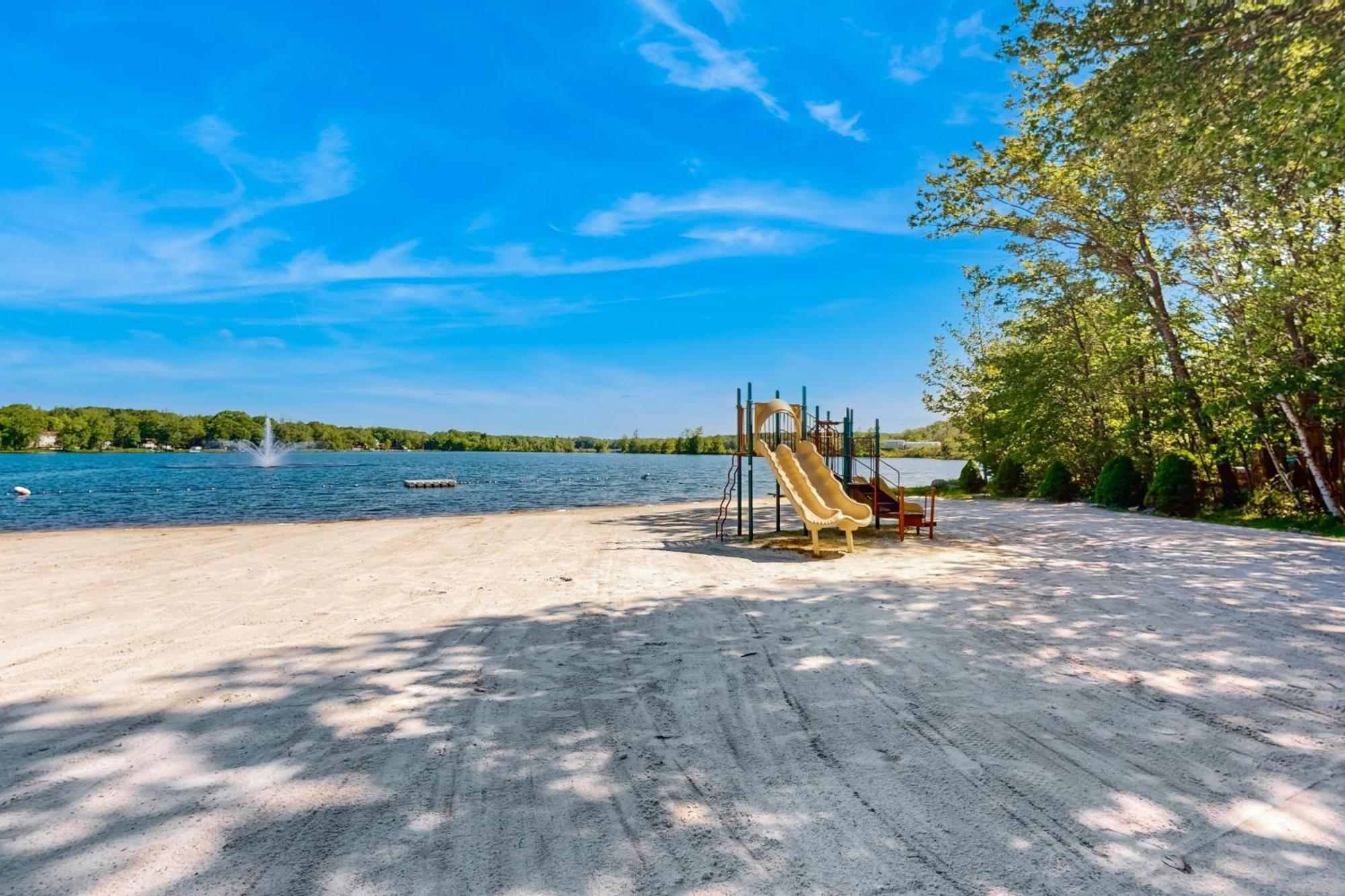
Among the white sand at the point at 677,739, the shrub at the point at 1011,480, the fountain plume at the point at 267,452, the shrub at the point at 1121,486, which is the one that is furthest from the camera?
the fountain plume at the point at 267,452

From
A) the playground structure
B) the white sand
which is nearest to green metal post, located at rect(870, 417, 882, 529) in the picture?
the playground structure

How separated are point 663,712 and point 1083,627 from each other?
4543 millimetres

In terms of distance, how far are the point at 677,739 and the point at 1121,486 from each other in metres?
20.2

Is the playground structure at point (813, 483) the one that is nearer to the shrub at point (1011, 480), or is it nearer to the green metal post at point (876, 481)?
the green metal post at point (876, 481)

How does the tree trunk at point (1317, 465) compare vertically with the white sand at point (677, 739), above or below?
above

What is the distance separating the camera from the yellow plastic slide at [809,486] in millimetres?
11305

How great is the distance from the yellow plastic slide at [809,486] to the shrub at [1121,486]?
35.6 ft

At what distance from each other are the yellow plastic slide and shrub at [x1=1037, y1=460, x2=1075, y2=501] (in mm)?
11944

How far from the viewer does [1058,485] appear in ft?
70.5

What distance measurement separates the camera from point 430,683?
15.3 ft

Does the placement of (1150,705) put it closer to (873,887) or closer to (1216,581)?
(873,887)

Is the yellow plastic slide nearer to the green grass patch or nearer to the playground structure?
the playground structure

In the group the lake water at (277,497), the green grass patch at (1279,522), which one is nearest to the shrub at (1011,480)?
the lake water at (277,497)

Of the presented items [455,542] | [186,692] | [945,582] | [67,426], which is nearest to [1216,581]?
[945,582]
